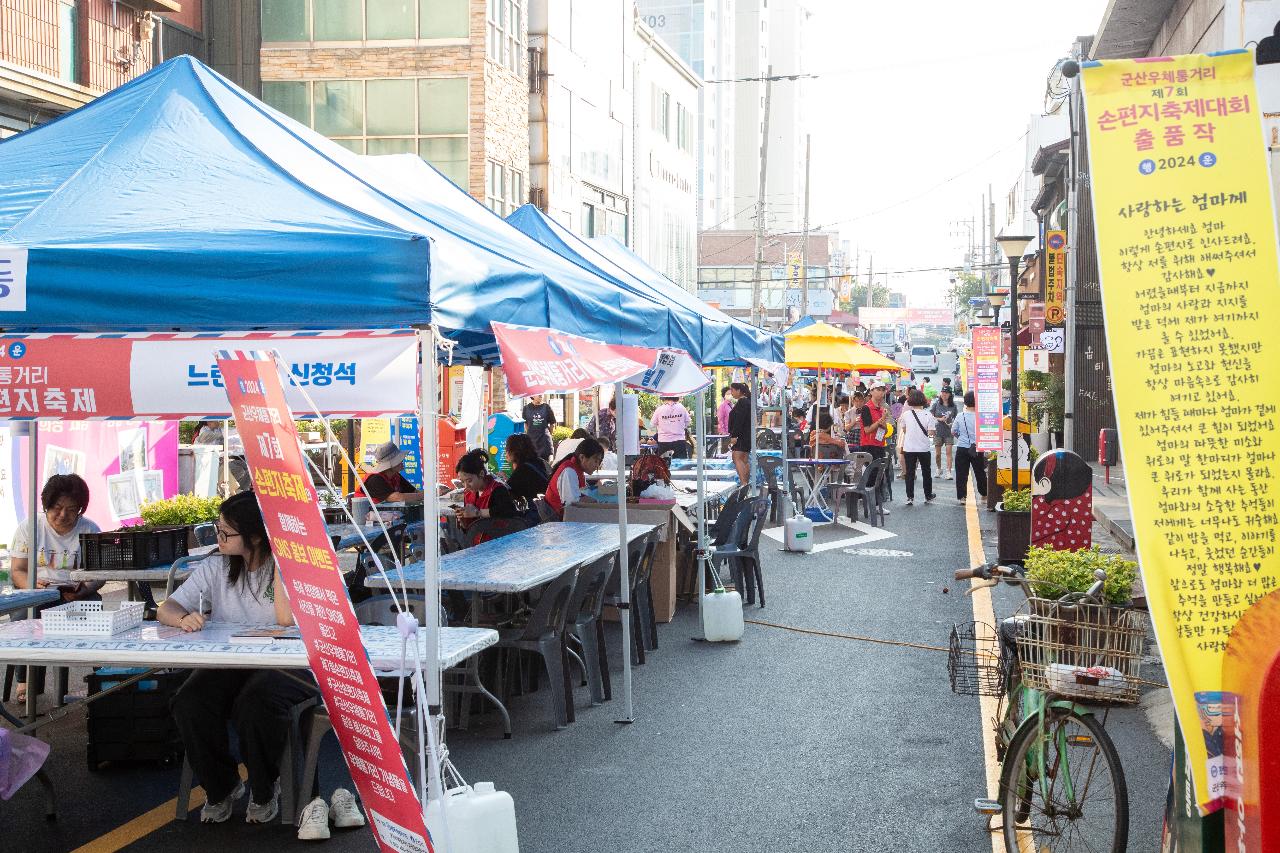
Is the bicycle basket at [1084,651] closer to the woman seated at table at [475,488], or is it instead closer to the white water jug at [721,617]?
the white water jug at [721,617]

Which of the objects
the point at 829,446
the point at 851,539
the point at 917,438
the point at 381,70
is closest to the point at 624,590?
the point at 851,539

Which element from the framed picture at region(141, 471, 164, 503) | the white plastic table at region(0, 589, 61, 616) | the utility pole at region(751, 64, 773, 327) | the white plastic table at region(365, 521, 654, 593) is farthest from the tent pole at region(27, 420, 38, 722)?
the utility pole at region(751, 64, 773, 327)

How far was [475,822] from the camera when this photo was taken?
444 cm

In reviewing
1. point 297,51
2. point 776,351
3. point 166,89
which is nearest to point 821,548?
point 776,351

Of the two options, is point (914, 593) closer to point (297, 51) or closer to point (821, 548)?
point (821, 548)

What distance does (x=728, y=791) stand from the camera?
6.50 m

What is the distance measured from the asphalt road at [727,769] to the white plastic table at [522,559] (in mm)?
917

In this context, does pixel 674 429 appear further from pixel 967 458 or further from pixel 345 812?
pixel 345 812

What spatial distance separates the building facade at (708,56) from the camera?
373 ft

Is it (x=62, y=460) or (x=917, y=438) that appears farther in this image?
(x=917, y=438)

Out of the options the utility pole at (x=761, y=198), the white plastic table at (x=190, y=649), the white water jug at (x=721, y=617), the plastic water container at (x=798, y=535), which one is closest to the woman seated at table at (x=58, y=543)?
the white plastic table at (x=190, y=649)

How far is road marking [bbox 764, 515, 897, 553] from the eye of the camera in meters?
16.2

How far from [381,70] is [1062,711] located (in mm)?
25700

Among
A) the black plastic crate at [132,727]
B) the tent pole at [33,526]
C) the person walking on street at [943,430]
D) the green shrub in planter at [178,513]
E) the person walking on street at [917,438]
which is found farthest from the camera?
the person walking on street at [943,430]
